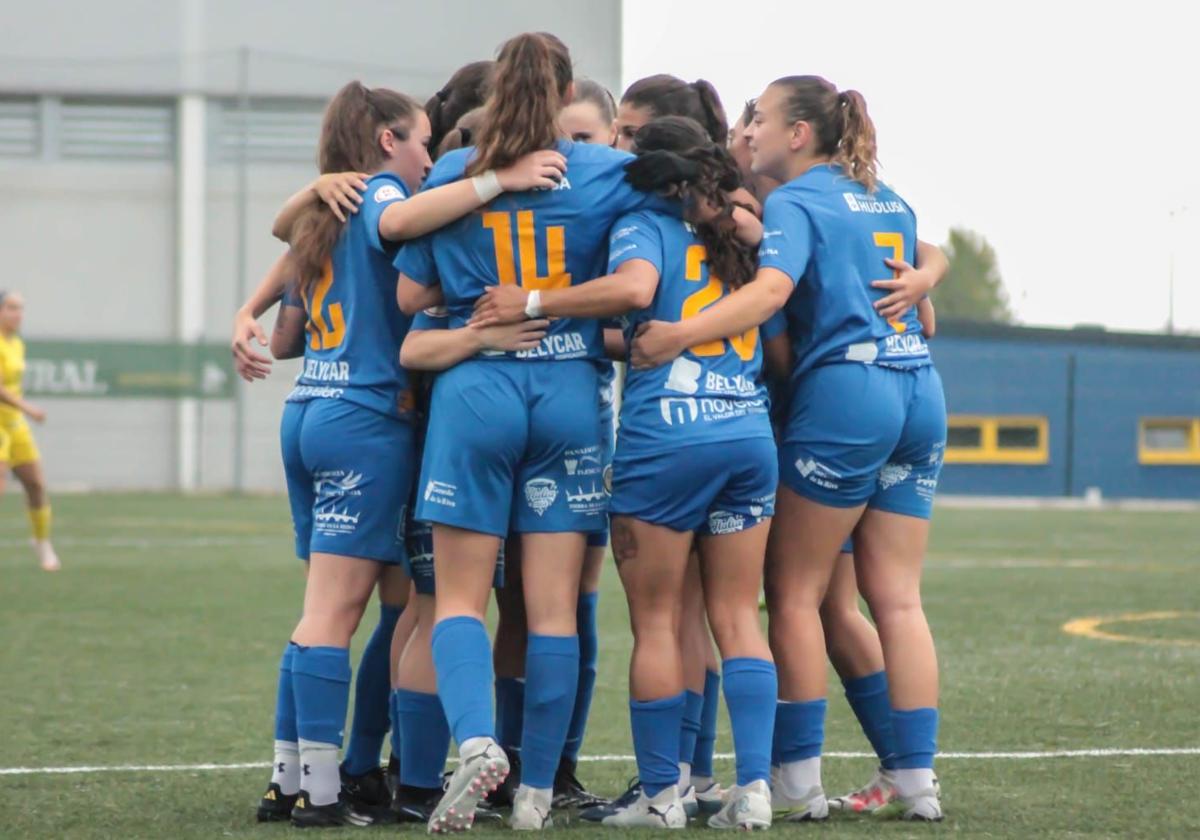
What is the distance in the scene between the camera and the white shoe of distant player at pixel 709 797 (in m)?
4.66

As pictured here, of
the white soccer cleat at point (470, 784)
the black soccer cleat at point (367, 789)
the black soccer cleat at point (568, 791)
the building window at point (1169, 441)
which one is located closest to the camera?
the white soccer cleat at point (470, 784)

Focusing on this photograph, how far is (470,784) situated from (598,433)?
0.88m

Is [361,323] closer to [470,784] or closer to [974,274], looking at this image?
[470,784]

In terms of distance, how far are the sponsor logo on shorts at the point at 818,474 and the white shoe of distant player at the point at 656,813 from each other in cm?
82

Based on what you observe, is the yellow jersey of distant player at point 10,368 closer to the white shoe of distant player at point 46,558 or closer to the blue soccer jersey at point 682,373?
the white shoe of distant player at point 46,558

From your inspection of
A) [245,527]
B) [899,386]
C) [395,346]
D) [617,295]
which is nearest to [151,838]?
[395,346]

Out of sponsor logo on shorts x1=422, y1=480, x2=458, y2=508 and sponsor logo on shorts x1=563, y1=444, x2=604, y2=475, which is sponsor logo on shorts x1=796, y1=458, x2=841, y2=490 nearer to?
sponsor logo on shorts x1=563, y1=444, x2=604, y2=475

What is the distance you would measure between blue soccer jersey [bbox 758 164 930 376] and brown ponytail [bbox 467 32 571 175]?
62 cm

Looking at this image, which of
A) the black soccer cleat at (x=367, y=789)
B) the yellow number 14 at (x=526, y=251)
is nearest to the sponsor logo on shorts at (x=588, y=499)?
the yellow number 14 at (x=526, y=251)

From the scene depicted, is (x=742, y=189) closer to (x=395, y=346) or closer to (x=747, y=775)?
(x=395, y=346)

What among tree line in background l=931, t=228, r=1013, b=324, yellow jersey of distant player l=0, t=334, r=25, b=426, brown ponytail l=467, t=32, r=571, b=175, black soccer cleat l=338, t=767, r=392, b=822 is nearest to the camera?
brown ponytail l=467, t=32, r=571, b=175

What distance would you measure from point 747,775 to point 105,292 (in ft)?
86.3

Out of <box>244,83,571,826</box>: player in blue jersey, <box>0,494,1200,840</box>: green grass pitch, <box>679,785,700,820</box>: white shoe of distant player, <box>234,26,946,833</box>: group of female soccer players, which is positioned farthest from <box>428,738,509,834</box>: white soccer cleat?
<box>679,785,700,820</box>: white shoe of distant player

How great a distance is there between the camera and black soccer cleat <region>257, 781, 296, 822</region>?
441cm
